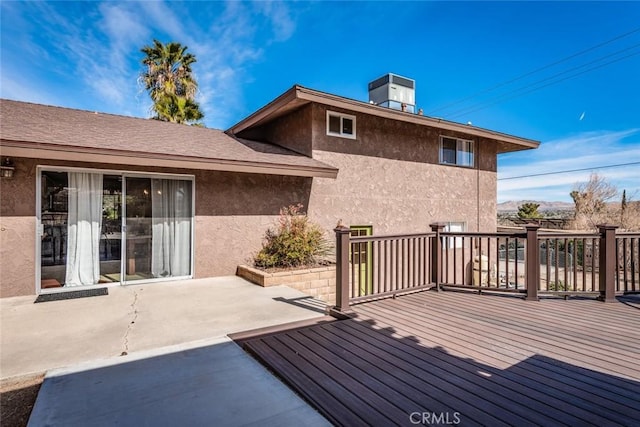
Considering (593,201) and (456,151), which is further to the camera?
(593,201)

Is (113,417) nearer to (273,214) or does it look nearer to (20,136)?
(20,136)

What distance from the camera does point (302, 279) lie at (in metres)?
6.74

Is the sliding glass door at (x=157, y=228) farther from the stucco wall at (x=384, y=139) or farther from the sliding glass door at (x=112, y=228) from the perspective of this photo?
the stucco wall at (x=384, y=139)

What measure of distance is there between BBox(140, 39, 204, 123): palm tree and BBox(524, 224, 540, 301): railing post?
1297 centimetres

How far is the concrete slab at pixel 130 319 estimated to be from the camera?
10.9ft

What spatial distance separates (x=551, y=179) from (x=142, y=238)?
1145 inches

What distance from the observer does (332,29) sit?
1205cm

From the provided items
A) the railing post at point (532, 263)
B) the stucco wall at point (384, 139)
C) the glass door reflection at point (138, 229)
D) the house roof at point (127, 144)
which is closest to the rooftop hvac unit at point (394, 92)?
the stucco wall at point (384, 139)

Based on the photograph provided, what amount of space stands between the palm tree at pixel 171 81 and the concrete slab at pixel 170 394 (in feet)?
40.6

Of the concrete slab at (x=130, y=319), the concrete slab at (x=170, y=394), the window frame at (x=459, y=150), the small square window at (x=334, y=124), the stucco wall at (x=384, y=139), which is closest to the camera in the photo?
the concrete slab at (x=170, y=394)

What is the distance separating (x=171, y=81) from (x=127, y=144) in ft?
33.0

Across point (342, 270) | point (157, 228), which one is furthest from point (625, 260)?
point (157, 228)

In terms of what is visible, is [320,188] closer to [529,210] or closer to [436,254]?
[436,254]

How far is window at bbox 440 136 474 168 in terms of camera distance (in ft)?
35.8
